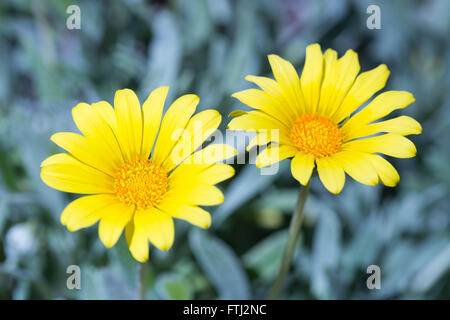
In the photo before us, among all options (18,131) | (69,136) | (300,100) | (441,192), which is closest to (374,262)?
(441,192)

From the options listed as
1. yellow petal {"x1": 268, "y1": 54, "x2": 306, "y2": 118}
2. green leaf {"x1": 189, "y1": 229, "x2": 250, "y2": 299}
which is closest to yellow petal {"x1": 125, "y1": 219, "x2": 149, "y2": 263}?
yellow petal {"x1": 268, "y1": 54, "x2": 306, "y2": 118}

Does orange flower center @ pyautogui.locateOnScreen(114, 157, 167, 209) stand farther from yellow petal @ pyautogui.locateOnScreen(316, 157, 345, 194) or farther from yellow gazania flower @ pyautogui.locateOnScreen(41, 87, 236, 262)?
yellow petal @ pyautogui.locateOnScreen(316, 157, 345, 194)

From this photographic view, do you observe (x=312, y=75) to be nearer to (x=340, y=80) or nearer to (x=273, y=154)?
(x=340, y=80)

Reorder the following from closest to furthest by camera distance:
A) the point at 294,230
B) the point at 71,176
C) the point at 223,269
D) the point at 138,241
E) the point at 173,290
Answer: the point at 138,241 → the point at 71,176 → the point at 294,230 → the point at 173,290 → the point at 223,269

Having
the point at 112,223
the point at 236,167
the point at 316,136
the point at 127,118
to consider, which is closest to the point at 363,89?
the point at 316,136

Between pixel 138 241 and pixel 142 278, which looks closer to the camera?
pixel 138 241

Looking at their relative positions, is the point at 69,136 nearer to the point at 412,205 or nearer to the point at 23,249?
the point at 23,249
